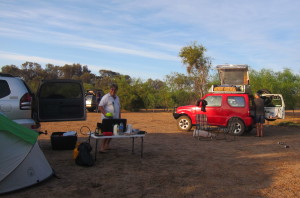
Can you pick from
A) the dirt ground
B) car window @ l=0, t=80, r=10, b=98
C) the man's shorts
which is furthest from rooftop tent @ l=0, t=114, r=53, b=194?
the man's shorts

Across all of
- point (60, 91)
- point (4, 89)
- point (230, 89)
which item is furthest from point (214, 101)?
point (4, 89)

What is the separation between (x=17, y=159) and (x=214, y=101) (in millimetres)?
8608

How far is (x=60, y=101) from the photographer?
758 cm

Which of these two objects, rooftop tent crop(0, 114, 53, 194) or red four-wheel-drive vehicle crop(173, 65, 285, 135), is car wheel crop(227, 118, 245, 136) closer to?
red four-wheel-drive vehicle crop(173, 65, 285, 135)

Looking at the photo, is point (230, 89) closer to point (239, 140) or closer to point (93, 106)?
point (239, 140)

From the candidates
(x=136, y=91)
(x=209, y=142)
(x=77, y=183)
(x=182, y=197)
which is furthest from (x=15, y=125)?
(x=136, y=91)

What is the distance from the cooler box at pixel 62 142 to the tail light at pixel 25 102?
5.76 ft

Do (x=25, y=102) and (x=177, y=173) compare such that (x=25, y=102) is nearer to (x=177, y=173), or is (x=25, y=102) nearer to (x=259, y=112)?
(x=177, y=173)

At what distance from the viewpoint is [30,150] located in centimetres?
457

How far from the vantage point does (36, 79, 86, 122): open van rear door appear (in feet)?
23.8

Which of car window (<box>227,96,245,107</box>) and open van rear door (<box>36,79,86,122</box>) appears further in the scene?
car window (<box>227,96,245,107</box>)

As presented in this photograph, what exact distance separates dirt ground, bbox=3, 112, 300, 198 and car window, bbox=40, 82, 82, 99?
144cm

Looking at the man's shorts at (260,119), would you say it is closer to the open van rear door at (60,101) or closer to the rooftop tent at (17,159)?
the open van rear door at (60,101)

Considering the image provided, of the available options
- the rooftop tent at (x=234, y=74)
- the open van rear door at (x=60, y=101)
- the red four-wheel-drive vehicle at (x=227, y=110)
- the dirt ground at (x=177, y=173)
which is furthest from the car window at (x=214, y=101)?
the open van rear door at (x=60, y=101)
